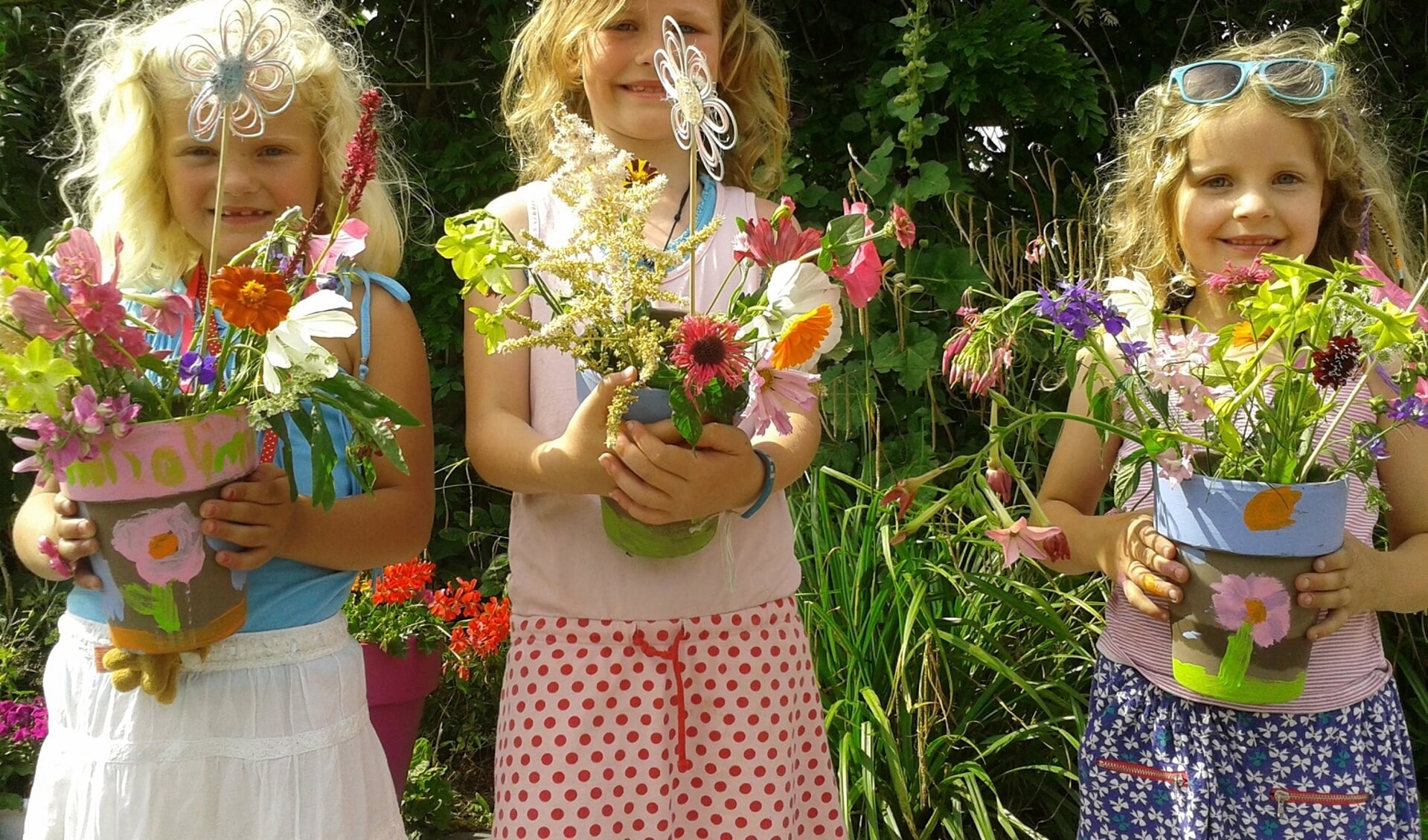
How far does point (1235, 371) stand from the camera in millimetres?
1562

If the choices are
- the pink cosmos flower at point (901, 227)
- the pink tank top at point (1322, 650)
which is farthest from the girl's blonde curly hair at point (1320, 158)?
the pink cosmos flower at point (901, 227)

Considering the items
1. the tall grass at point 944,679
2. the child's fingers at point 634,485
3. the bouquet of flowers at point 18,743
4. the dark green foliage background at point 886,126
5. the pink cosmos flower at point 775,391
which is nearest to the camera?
the pink cosmos flower at point 775,391

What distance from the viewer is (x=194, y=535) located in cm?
139

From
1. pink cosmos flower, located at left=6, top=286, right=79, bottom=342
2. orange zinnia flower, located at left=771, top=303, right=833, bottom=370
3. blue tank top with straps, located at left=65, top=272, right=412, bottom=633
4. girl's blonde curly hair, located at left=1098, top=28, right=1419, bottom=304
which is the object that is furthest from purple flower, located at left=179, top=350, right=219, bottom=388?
girl's blonde curly hair, located at left=1098, top=28, right=1419, bottom=304

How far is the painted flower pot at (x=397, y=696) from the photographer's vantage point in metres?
2.52

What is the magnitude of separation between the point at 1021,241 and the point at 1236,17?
882 mm

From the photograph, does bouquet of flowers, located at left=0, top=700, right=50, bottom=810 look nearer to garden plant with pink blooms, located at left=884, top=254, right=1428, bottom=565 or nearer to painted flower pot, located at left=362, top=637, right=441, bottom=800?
painted flower pot, located at left=362, top=637, right=441, bottom=800

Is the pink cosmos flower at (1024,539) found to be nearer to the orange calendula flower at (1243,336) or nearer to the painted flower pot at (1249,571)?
the painted flower pot at (1249,571)

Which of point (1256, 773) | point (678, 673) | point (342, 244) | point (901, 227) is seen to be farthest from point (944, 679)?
point (342, 244)

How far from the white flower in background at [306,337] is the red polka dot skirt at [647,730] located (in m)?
0.54

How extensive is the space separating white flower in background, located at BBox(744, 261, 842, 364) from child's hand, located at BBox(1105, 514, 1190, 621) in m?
0.56

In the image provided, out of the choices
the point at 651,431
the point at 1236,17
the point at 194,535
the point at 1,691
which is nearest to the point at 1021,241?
the point at 1236,17

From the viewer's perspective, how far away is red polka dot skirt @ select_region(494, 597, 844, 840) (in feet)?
5.42

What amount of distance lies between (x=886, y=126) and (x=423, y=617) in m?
1.81
